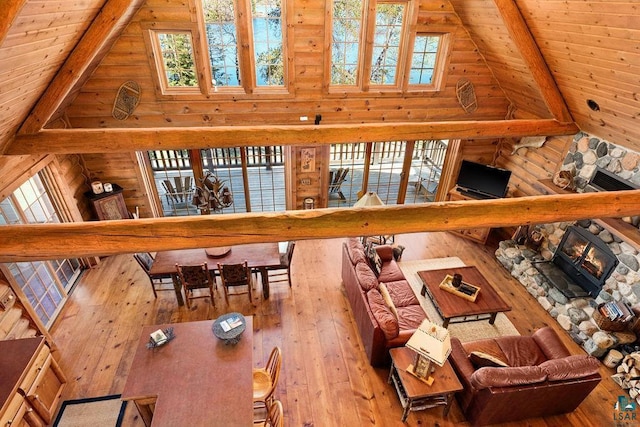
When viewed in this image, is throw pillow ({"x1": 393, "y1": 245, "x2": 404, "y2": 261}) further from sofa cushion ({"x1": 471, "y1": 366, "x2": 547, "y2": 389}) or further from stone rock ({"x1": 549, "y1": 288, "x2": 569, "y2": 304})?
sofa cushion ({"x1": 471, "y1": 366, "x2": 547, "y2": 389})

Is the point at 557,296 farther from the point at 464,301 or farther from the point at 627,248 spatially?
the point at 464,301

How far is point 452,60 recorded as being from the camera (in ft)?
19.7

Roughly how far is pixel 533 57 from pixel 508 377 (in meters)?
4.08

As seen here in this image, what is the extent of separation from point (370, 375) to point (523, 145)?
5193mm

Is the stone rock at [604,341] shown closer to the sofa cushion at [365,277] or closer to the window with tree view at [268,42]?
the sofa cushion at [365,277]

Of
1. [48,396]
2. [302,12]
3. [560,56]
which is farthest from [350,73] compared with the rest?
[48,396]

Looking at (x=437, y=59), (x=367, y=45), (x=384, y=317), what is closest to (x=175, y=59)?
(x=367, y=45)

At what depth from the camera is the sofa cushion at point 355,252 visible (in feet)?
16.2

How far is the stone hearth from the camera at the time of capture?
14.7 ft

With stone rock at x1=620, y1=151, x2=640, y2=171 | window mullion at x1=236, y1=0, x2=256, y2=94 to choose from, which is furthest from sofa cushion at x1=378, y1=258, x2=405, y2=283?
window mullion at x1=236, y1=0, x2=256, y2=94

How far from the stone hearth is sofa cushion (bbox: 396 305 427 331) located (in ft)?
7.38

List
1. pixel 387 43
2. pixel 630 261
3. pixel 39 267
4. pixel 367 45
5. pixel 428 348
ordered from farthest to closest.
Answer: pixel 387 43
pixel 367 45
pixel 39 267
pixel 630 261
pixel 428 348

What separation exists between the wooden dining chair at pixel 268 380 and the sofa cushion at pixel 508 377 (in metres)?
2.04

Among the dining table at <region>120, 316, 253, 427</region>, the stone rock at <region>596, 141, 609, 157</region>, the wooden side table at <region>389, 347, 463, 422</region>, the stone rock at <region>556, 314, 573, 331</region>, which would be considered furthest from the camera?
the stone rock at <region>596, 141, 609, 157</region>
